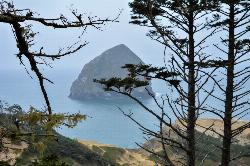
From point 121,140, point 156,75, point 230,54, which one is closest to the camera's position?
Answer: point 156,75

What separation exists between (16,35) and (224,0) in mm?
8952

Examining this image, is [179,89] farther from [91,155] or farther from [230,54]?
[91,155]

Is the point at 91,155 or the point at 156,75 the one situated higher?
the point at 91,155

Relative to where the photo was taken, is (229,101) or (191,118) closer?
(191,118)

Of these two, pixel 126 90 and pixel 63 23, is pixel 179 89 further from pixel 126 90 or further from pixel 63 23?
pixel 63 23

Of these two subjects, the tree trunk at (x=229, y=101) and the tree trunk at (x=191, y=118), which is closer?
the tree trunk at (x=191, y=118)

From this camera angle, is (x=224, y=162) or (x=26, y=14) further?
(x=224, y=162)

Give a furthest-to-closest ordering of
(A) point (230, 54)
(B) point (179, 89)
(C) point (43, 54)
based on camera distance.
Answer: (A) point (230, 54)
(B) point (179, 89)
(C) point (43, 54)

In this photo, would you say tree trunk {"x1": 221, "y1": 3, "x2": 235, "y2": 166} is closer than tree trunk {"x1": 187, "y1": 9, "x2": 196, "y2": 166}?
No

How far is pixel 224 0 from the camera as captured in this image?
12.2 metres

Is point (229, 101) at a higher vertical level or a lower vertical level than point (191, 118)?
higher

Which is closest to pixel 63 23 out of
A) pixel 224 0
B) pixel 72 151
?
pixel 224 0

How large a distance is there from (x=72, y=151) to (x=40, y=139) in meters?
62.9

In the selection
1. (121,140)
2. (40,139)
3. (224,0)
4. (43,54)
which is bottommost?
(40,139)
